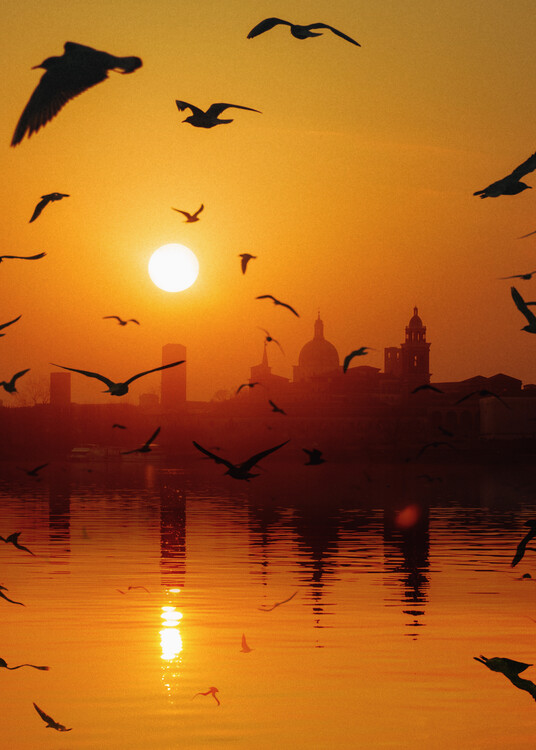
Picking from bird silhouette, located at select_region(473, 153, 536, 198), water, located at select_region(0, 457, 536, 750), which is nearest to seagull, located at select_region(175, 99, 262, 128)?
bird silhouette, located at select_region(473, 153, 536, 198)

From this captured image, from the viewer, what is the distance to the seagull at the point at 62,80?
22.4 ft

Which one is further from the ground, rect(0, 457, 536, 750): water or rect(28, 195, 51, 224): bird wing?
rect(28, 195, 51, 224): bird wing

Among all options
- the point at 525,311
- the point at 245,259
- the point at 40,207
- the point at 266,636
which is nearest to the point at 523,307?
the point at 525,311

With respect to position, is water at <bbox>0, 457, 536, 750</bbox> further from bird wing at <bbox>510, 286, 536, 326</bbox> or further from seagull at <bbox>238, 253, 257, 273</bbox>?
bird wing at <bbox>510, 286, 536, 326</bbox>

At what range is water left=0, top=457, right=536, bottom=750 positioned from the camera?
1461 cm

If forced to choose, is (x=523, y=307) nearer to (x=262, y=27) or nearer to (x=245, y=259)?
(x=262, y=27)

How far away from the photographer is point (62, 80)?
732 centimetres

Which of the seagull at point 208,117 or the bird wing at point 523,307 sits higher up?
the seagull at point 208,117

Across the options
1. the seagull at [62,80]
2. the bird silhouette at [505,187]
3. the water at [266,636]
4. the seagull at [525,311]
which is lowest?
the water at [266,636]

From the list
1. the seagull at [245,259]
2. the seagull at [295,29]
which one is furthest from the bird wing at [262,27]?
the seagull at [245,259]

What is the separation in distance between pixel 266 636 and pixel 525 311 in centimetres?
1512

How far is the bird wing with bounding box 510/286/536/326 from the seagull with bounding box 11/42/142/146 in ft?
8.06

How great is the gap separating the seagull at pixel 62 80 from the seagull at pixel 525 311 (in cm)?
246

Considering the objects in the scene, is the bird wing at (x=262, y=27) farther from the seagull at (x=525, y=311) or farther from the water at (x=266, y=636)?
the water at (x=266, y=636)
